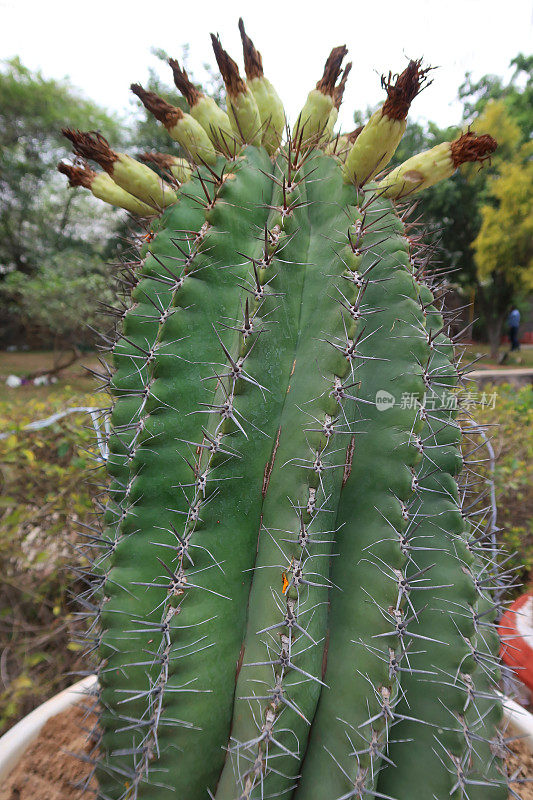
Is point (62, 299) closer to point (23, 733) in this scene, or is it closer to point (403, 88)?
point (23, 733)

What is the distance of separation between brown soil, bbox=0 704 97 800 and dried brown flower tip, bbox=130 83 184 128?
4.38 feet

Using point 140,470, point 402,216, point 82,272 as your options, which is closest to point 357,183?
point 402,216

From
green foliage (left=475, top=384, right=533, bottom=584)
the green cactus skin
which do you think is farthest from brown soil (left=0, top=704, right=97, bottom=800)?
green foliage (left=475, top=384, right=533, bottom=584)

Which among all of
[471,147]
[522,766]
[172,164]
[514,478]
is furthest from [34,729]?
[514,478]

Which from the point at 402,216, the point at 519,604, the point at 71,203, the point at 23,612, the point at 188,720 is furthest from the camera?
the point at 71,203

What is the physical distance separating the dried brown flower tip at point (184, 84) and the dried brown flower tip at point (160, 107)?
0.13 feet

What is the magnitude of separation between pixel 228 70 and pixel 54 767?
1.67 m

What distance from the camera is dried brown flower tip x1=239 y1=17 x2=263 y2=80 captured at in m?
0.98

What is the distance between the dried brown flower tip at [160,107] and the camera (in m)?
1.04

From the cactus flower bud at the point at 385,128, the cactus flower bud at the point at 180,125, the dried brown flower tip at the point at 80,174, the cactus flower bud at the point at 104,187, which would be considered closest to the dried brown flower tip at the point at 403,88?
the cactus flower bud at the point at 385,128

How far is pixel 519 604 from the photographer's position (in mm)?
2129

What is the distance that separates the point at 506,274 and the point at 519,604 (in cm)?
1625

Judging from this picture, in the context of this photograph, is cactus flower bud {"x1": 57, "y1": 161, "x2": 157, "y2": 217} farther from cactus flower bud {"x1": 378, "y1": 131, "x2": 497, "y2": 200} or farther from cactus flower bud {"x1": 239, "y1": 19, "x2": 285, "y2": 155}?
cactus flower bud {"x1": 378, "y1": 131, "x2": 497, "y2": 200}

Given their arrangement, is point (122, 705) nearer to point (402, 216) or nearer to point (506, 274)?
point (402, 216)
